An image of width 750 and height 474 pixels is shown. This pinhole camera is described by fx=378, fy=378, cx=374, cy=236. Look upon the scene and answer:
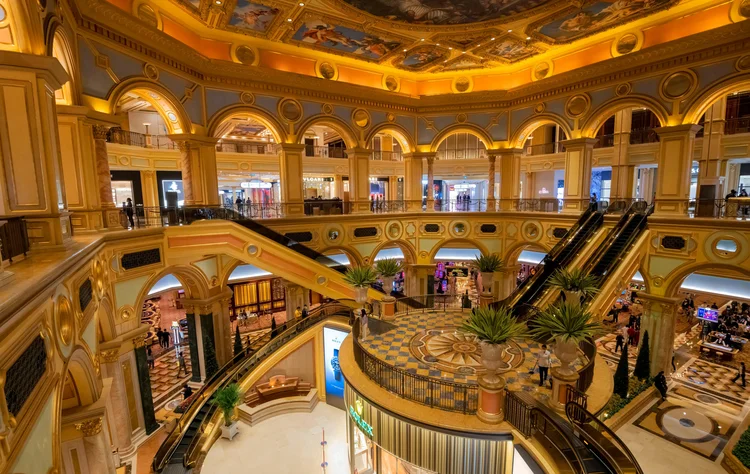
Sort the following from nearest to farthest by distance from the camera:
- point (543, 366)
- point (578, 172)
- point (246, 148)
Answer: point (543, 366) → point (578, 172) → point (246, 148)

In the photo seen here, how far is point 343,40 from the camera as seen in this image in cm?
1269

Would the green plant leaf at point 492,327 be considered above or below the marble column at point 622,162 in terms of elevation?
below

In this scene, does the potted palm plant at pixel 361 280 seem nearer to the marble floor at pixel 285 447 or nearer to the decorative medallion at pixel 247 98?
the marble floor at pixel 285 447

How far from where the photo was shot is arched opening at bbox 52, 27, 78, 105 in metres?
6.82

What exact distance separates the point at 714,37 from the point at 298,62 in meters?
12.5

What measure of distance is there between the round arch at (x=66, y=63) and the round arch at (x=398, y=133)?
9.63 m

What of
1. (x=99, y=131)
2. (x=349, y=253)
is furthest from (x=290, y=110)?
(x=99, y=131)

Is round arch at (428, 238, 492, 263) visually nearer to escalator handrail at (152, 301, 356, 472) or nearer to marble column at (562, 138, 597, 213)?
marble column at (562, 138, 597, 213)

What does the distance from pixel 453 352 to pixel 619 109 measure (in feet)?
34.3

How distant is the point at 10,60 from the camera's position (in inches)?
181

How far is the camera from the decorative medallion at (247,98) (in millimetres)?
12703

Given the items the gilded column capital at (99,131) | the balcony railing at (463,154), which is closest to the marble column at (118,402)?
the gilded column capital at (99,131)

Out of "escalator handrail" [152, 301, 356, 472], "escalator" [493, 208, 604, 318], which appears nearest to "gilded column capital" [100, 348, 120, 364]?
"escalator handrail" [152, 301, 356, 472]

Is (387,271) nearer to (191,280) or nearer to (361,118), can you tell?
(191,280)
